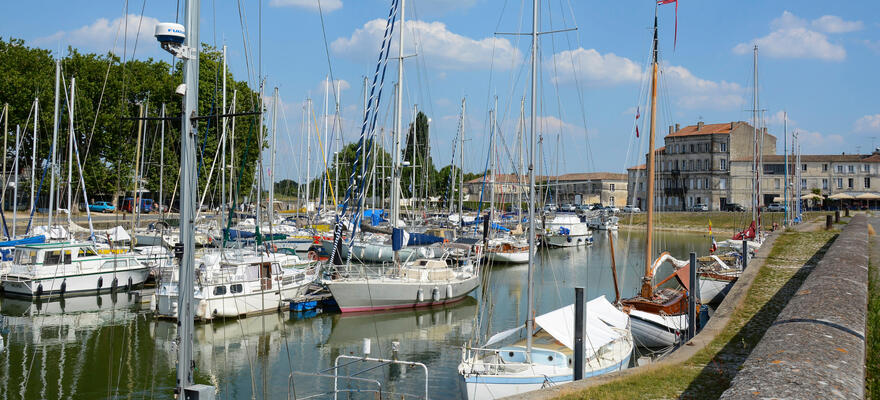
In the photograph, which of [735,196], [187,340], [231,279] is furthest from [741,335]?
[735,196]

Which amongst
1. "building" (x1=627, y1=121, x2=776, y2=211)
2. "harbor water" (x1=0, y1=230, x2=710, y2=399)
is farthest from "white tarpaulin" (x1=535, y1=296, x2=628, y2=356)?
"building" (x1=627, y1=121, x2=776, y2=211)

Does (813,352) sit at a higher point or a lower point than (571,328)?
higher

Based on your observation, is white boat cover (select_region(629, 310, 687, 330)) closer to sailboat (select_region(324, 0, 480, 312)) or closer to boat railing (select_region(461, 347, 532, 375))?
boat railing (select_region(461, 347, 532, 375))

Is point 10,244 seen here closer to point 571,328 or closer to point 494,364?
point 494,364

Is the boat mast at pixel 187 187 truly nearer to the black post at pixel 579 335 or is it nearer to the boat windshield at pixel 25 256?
the black post at pixel 579 335

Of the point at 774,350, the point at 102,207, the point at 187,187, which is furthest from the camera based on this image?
the point at 102,207

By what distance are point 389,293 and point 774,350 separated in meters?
20.9

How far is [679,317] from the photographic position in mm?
20250

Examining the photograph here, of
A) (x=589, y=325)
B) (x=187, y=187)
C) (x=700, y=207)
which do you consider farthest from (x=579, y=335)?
(x=700, y=207)

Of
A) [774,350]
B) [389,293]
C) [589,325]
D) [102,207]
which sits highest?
[102,207]

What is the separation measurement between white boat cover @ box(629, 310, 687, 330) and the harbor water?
2719 mm

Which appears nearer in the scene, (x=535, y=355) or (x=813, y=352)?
(x=813, y=352)

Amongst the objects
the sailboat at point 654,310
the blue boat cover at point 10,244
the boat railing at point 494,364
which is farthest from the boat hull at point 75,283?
the sailboat at point 654,310

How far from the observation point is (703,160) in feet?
321
